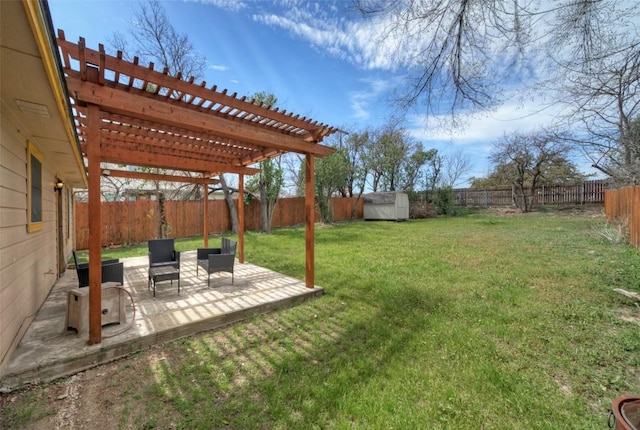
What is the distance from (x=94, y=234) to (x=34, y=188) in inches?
62.8

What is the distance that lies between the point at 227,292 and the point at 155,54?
12262mm

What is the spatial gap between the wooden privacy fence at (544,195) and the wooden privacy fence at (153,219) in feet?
54.3

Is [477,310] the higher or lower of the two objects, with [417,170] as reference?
lower

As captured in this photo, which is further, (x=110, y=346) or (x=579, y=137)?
(x=579, y=137)

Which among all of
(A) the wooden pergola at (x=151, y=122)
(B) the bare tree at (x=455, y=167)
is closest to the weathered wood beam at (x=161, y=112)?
(A) the wooden pergola at (x=151, y=122)

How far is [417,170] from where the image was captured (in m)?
22.5

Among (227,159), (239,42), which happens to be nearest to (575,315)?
(227,159)

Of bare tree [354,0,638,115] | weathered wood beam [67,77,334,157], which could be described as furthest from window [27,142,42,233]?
bare tree [354,0,638,115]

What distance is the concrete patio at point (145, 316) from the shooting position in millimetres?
2312

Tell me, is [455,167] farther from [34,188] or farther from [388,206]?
[34,188]

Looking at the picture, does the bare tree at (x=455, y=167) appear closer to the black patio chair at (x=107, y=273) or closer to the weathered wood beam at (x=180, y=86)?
the weathered wood beam at (x=180, y=86)

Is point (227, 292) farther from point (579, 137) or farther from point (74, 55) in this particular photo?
point (579, 137)

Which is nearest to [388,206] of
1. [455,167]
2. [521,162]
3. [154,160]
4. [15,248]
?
[521,162]

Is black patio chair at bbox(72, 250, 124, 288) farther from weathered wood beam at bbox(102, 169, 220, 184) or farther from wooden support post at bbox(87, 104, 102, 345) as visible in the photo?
weathered wood beam at bbox(102, 169, 220, 184)
